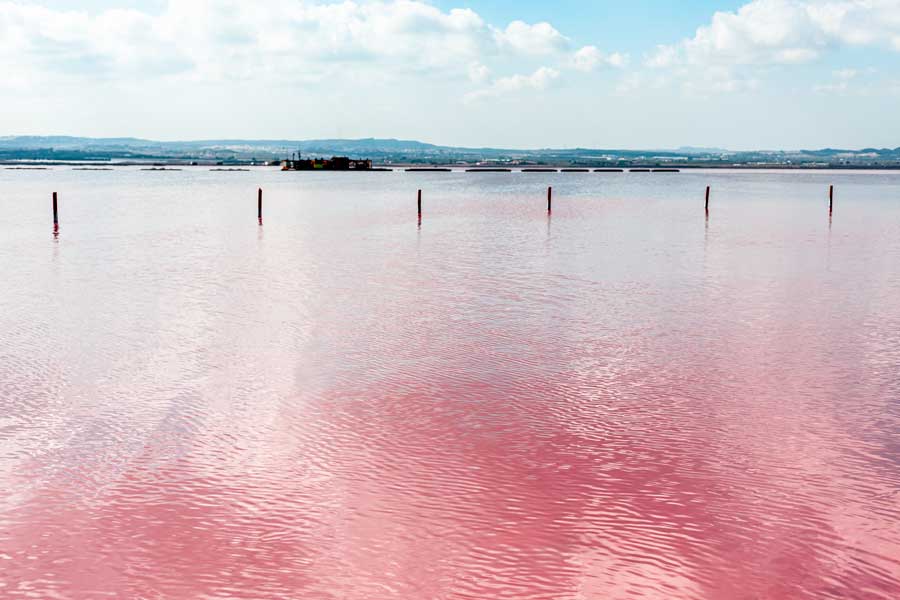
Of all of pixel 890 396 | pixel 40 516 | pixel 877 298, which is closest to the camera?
pixel 40 516

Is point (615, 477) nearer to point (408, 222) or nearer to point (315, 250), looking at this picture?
point (315, 250)

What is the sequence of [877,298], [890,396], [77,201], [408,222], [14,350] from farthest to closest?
[77,201], [408,222], [877,298], [14,350], [890,396]

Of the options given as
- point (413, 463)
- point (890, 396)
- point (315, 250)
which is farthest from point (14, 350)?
point (315, 250)

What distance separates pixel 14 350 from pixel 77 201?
74.7 meters

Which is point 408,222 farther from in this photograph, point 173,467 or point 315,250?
point 173,467

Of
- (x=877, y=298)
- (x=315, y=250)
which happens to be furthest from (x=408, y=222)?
(x=877, y=298)

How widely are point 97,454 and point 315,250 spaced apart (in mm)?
30026

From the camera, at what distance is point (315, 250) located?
137 ft

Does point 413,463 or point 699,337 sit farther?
point 699,337

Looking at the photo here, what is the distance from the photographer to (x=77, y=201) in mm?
86812

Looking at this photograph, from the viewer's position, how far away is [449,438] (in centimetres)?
1309

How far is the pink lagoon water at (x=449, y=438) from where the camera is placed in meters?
9.05

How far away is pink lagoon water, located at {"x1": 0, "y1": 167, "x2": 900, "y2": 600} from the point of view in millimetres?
9055

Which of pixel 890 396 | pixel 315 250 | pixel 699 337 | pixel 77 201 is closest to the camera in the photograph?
pixel 890 396
